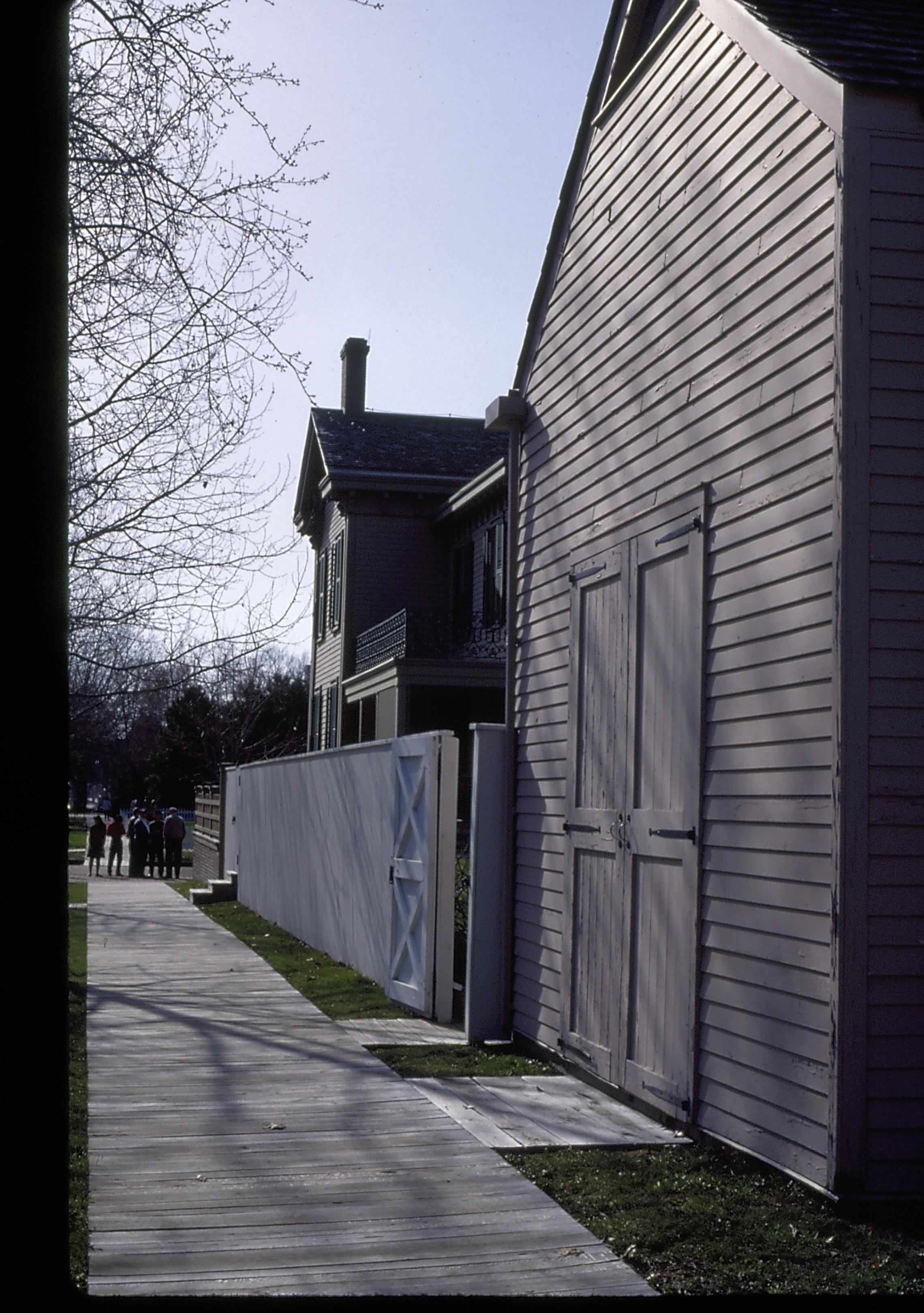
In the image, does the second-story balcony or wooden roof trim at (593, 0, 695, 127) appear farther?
the second-story balcony

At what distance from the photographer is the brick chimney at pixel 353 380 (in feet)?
97.7

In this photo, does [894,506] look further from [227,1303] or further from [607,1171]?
[227,1303]

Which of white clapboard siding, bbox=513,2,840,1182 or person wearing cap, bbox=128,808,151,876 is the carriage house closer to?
white clapboard siding, bbox=513,2,840,1182

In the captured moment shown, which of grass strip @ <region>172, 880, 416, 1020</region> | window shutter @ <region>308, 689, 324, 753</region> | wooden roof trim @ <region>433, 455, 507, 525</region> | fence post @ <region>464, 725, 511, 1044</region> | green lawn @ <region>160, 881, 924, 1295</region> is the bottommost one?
grass strip @ <region>172, 880, 416, 1020</region>

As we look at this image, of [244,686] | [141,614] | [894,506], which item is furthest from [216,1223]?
[244,686]

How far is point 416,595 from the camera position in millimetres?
26281

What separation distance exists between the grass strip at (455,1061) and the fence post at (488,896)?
0.27 m

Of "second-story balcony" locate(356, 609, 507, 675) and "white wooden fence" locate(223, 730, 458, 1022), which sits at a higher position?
"second-story balcony" locate(356, 609, 507, 675)

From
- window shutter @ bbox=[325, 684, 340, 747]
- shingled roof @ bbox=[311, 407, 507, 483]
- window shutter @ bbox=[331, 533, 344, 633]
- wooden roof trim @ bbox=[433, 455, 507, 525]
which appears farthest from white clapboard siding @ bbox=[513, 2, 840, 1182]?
window shutter @ bbox=[325, 684, 340, 747]

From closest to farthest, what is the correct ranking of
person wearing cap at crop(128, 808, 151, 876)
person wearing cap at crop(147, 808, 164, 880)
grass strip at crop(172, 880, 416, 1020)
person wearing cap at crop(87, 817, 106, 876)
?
grass strip at crop(172, 880, 416, 1020)
person wearing cap at crop(128, 808, 151, 876)
person wearing cap at crop(147, 808, 164, 880)
person wearing cap at crop(87, 817, 106, 876)

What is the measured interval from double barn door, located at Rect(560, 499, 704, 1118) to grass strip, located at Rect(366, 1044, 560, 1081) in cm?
48

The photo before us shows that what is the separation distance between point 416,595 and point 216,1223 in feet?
70.0

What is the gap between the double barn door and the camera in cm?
698

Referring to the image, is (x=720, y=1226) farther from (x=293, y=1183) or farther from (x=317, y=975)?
(x=317, y=975)
